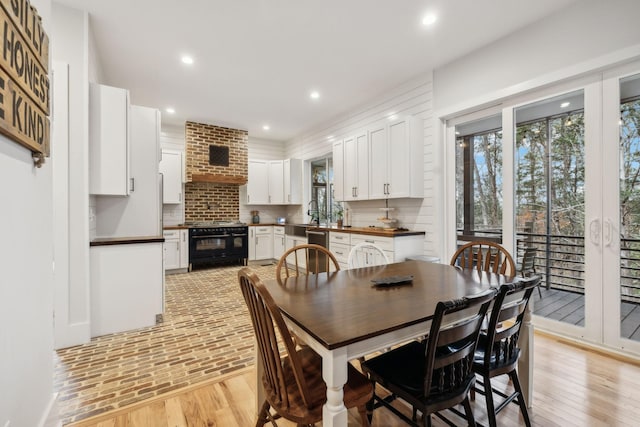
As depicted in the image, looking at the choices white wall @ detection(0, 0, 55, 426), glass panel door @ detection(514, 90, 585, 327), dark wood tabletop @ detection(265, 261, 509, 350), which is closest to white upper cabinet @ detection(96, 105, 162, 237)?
white wall @ detection(0, 0, 55, 426)

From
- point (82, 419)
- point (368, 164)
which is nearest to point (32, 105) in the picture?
point (82, 419)

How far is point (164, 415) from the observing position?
171 cm

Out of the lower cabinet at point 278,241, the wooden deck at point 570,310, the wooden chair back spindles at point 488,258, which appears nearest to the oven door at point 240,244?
the lower cabinet at point 278,241

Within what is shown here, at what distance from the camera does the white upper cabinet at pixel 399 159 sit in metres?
3.86

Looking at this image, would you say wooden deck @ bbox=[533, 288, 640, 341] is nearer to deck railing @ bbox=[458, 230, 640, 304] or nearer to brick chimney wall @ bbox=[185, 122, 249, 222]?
deck railing @ bbox=[458, 230, 640, 304]

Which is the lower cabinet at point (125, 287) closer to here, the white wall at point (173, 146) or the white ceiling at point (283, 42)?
the white ceiling at point (283, 42)

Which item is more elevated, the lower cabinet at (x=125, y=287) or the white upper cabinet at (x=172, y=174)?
the white upper cabinet at (x=172, y=174)

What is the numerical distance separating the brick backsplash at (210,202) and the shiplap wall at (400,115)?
2109 mm

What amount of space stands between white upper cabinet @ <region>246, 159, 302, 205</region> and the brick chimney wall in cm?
36

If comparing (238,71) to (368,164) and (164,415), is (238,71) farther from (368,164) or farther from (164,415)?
(164,415)

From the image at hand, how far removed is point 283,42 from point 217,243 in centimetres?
397

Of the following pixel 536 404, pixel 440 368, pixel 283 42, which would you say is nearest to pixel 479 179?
pixel 536 404

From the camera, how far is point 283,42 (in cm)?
318

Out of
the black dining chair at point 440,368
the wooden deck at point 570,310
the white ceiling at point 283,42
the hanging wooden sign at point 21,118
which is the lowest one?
the wooden deck at point 570,310
